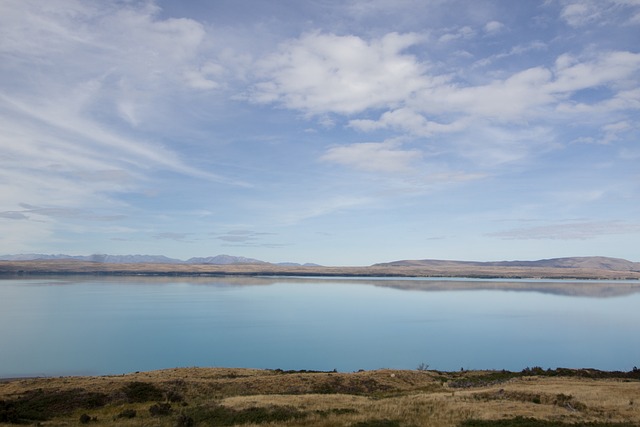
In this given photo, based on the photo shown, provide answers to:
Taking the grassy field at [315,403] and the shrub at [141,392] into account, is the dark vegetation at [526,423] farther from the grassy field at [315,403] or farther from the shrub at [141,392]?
the shrub at [141,392]

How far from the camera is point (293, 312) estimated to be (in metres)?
102

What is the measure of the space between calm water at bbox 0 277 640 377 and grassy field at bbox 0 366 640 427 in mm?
18791

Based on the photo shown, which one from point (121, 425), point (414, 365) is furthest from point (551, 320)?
point (121, 425)

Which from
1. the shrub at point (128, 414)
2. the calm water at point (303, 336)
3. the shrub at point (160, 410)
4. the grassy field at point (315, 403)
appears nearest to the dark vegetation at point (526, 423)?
the grassy field at point (315, 403)

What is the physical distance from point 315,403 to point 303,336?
47.1 m

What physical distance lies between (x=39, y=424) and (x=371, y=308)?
93.9 metres

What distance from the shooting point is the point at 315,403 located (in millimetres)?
24922

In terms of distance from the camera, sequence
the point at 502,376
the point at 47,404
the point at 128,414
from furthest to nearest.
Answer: the point at 502,376, the point at 47,404, the point at 128,414

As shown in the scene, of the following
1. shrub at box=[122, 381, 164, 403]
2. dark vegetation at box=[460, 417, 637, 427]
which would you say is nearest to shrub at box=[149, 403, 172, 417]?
shrub at box=[122, 381, 164, 403]

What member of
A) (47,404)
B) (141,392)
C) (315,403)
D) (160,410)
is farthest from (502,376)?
(47,404)

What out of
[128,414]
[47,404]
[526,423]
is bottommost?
[47,404]

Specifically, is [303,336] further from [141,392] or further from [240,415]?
[240,415]

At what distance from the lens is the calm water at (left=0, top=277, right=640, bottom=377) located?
54.7 meters

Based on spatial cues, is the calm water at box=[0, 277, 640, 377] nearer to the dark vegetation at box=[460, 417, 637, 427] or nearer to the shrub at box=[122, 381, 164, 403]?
the shrub at box=[122, 381, 164, 403]
